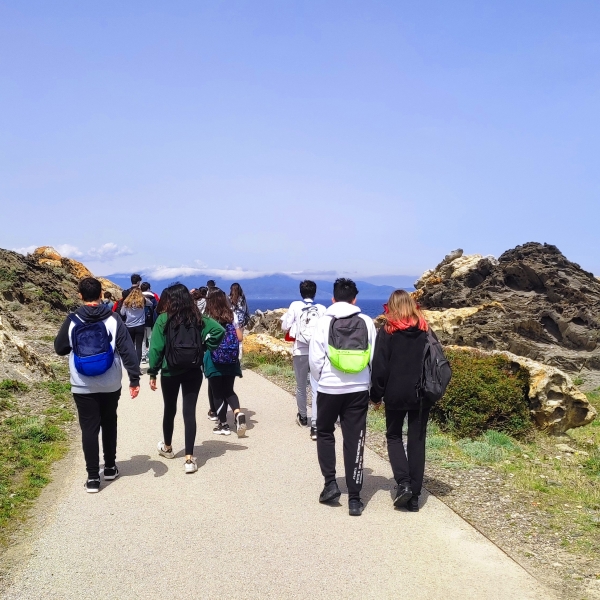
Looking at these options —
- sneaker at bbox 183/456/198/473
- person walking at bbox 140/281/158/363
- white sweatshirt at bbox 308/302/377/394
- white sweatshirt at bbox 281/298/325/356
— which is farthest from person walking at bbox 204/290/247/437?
person walking at bbox 140/281/158/363

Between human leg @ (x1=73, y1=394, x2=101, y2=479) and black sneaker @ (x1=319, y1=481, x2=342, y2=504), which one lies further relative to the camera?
human leg @ (x1=73, y1=394, x2=101, y2=479)

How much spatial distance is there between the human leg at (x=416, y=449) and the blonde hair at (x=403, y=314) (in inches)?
36.0

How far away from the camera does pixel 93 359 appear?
264 inches

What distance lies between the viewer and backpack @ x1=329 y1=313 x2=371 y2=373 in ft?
20.6

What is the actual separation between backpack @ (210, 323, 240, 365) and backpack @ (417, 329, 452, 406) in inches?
142

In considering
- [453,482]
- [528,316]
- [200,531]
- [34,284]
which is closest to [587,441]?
[453,482]

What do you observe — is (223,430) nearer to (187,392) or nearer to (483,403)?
(187,392)

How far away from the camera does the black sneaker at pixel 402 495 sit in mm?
6223

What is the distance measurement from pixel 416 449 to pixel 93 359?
3585 mm

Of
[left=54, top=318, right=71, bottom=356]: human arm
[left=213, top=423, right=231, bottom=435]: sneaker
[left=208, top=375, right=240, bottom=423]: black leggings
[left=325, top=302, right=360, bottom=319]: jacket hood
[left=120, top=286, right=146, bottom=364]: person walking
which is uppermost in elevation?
[left=325, top=302, right=360, bottom=319]: jacket hood

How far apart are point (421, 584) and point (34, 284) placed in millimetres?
26121

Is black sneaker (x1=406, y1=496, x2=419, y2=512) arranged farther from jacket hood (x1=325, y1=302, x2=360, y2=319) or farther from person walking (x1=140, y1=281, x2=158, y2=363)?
person walking (x1=140, y1=281, x2=158, y2=363)

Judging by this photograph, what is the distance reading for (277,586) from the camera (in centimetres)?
470

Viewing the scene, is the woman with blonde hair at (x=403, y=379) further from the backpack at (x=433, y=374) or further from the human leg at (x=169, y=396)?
the human leg at (x=169, y=396)
